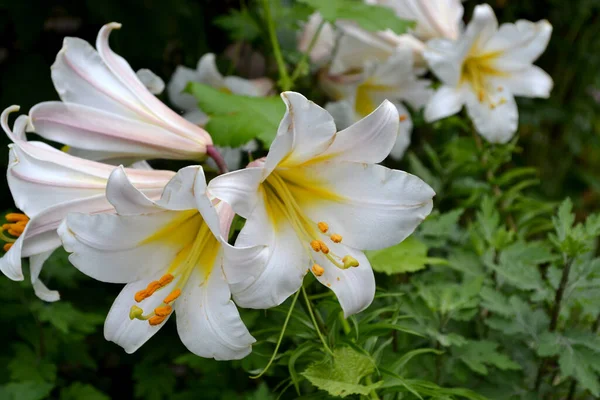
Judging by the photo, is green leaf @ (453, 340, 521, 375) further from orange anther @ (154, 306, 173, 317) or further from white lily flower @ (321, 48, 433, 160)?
→ white lily flower @ (321, 48, 433, 160)

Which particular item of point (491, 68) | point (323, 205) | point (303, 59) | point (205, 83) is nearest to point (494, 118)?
point (491, 68)

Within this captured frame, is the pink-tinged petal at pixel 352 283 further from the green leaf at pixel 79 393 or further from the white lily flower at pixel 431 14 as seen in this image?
the white lily flower at pixel 431 14

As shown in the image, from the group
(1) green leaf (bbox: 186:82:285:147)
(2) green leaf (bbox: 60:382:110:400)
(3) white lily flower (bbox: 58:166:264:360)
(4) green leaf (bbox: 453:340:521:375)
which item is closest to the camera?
(3) white lily flower (bbox: 58:166:264:360)

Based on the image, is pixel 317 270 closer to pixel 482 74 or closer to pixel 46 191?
pixel 46 191

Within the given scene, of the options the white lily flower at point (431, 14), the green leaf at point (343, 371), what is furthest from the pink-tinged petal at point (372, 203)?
the white lily flower at point (431, 14)

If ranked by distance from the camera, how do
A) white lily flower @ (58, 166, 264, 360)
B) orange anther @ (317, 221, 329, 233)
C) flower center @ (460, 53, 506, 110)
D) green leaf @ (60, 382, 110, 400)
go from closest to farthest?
1. white lily flower @ (58, 166, 264, 360)
2. orange anther @ (317, 221, 329, 233)
3. green leaf @ (60, 382, 110, 400)
4. flower center @ (460, 53, 506, 110)

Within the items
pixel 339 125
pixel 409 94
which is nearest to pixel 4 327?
pixel 339 125

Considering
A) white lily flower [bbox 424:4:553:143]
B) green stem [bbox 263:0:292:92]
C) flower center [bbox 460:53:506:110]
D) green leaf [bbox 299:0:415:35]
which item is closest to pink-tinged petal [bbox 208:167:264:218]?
green stem [bbox 263:0:292:92]
